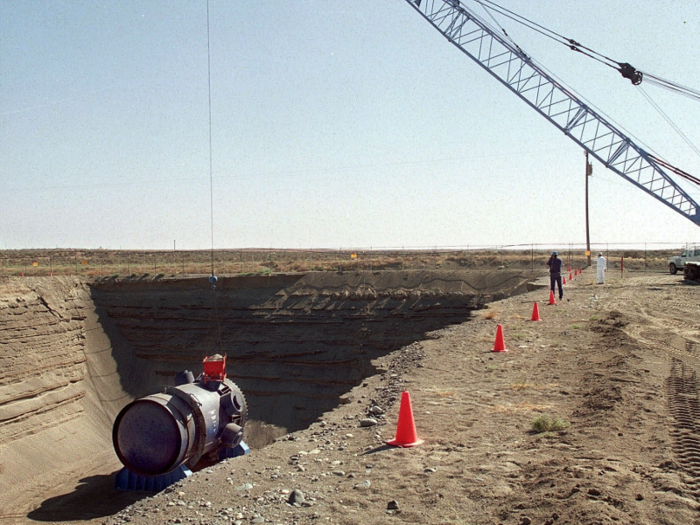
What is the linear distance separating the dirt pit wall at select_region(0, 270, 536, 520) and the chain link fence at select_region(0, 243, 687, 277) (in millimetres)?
3410

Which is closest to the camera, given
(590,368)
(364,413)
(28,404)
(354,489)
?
(354,489)

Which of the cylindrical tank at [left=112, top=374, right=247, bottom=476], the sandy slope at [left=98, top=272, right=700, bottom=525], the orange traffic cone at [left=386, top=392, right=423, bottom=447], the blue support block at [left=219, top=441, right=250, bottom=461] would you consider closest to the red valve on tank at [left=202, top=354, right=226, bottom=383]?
the cylindrical tank at [left=112, top=374, right=247, bottom=476]

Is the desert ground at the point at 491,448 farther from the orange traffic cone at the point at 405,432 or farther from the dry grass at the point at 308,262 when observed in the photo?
the dry grass at the point at 308,262

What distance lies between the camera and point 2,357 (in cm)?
2270

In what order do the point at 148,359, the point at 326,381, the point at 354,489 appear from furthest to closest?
the point at 148,359
the point at 326,381
the point at 354,489

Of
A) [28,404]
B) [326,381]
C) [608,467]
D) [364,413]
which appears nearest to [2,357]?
[28,404]

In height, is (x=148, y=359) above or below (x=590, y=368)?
below

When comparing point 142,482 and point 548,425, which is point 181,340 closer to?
point 142,482

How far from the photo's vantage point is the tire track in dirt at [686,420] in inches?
198

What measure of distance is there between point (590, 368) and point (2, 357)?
22.2 metres

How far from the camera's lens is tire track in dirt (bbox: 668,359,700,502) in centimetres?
502

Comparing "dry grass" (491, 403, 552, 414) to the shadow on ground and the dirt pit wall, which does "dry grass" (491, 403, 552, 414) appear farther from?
the dirt pit wall

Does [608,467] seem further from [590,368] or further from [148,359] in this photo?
[148,359]

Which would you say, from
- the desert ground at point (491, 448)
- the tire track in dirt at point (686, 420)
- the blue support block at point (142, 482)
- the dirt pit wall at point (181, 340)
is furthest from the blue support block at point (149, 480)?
the dirt pit wall at point (181, 340)
